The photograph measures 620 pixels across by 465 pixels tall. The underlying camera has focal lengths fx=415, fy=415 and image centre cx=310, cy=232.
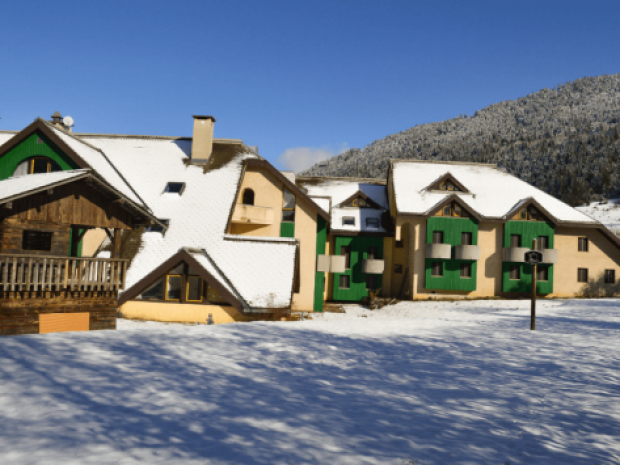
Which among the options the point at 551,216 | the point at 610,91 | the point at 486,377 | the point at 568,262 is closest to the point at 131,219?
the point at 486,377

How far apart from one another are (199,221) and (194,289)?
4188 millimetres

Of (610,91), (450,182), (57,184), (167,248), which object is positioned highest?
(610,91)

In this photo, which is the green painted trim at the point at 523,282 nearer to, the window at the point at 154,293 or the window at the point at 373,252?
the window at the point at 373,252

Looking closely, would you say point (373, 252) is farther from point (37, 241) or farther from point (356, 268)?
point (37, 241)

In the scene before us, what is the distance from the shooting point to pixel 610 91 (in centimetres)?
17412

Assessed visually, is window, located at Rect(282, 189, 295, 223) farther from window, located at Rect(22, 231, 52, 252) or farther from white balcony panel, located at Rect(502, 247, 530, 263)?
white balcony panel, located at Rect(502, 247, 530, 263)

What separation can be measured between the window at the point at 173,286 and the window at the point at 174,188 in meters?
6.68

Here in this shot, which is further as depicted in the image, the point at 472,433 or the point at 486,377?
the point at 486,377

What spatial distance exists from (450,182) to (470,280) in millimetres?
7802

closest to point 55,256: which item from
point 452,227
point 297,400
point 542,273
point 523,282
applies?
point 297,400

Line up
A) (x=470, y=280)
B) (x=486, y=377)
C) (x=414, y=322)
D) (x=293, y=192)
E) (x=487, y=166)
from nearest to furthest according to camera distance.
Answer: (x=486, y=377)
(x=414, y=322)
(x=293, y=192)
(x=470, y=280)
(x=487, y=166)

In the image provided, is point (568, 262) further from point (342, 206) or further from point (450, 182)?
point (342, 206)

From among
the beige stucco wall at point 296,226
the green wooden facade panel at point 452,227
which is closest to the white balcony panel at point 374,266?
the green wooden facade panel at point 452,227

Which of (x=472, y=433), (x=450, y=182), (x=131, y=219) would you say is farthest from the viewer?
(x=450, y=182)
